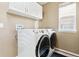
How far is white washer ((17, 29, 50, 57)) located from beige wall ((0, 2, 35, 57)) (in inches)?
3.1

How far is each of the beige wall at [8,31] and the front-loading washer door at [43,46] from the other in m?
0.23

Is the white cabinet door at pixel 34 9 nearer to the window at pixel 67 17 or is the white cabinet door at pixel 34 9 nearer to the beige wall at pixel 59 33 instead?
the beige wall at pixel 59 33

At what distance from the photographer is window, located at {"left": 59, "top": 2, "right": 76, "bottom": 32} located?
4.51 feet

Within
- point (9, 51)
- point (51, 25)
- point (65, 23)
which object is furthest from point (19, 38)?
point (65, 23)

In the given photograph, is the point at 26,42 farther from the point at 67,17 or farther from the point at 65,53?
the point at 67,17

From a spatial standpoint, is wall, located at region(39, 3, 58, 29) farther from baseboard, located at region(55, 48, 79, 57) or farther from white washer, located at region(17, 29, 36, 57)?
baseboard, located at region(55, 48, 79, 57)

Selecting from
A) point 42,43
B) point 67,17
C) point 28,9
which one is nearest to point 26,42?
point 42,43

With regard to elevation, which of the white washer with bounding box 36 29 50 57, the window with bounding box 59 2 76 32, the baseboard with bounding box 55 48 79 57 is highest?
the window with bounding box 59 2 76 32

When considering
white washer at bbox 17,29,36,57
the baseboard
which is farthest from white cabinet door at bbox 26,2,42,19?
the baseboard

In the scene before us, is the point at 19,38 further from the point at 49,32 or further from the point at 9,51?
the point at 49,32

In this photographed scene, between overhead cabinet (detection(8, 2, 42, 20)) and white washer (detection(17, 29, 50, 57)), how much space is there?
215mm

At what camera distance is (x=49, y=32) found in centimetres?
137

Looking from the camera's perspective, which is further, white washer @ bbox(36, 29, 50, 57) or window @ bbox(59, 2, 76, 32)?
window @ bbox(59, 2, 76, 32)

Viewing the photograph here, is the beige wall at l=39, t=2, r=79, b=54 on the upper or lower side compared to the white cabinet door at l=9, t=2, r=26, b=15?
lower
